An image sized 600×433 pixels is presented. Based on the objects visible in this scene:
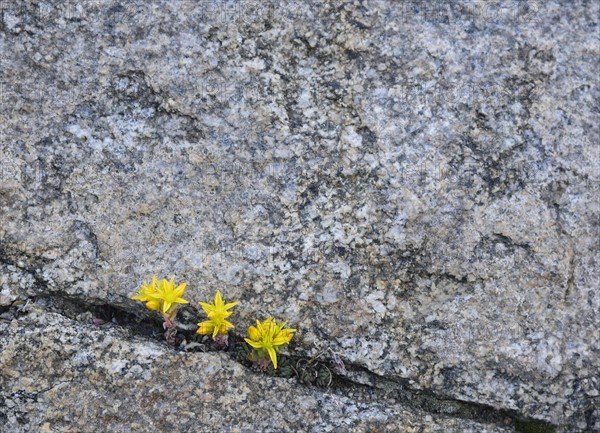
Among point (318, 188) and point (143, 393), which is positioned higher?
point (318, 188)

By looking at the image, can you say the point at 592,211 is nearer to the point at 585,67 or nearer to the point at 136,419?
the point at 585,67

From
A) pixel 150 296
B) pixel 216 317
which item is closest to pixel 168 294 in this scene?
pixel 150 296

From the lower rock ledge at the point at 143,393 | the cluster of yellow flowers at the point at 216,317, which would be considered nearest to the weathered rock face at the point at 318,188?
the lower rock ledge at the point at 143,393

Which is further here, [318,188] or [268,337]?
[318,188]

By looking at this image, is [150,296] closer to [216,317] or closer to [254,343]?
[216,317]

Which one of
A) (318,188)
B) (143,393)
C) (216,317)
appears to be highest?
(318,188)

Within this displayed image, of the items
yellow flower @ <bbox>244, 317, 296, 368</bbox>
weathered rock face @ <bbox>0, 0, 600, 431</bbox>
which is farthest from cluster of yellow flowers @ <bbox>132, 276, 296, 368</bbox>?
weathered rock face @ <bbox>0, 0, 600, 431</bbox>

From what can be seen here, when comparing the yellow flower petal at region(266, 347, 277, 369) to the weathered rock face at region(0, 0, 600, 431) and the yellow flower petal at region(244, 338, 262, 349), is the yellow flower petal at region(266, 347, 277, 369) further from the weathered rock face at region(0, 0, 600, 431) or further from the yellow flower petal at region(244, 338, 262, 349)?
the weathered rock face at region(0, 0, 600, 431)
